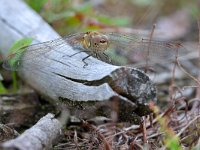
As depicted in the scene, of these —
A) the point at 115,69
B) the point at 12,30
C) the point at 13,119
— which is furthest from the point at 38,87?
the point at 115,69

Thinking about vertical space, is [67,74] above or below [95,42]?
below

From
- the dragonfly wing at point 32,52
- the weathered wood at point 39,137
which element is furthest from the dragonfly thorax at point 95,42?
the weathered wood at point 39,137

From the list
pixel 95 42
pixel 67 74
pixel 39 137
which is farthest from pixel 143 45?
pixel 39 137

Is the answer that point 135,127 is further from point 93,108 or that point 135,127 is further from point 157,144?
point 93,108

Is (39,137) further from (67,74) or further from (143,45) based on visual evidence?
(143,45)

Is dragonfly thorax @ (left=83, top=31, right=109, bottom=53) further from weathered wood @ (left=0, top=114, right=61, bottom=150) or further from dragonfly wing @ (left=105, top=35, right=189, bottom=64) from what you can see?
weathered wood @ (left=0, top=114, right=61, bottom=150)

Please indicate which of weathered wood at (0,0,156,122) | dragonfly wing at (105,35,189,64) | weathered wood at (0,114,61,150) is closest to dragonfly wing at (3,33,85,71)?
weathered wood at (0,0,156,122)

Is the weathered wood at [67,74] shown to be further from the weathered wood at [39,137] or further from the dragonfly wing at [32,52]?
the weathered wood at [39,137]
